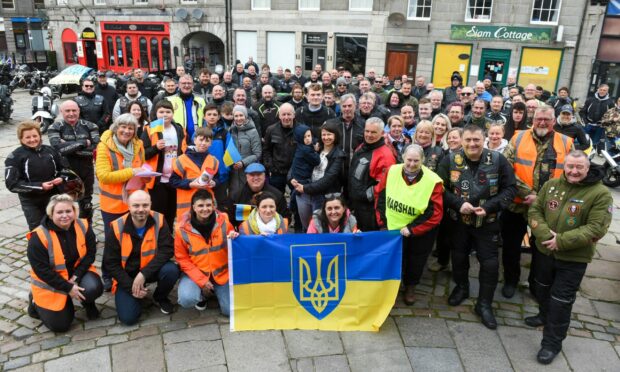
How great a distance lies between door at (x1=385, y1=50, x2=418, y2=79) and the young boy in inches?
659

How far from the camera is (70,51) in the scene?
1218 inches

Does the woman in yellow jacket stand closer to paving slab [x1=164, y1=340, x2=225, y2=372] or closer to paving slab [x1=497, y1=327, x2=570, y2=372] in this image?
paving slab [x1=164, y1=340, x2=225, y2=372]

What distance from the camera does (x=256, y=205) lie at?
16.0ft

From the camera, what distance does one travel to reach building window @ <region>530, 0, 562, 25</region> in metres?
17.7

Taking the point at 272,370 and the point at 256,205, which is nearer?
the point at 272,370

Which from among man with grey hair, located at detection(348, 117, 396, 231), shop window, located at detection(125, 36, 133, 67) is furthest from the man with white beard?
shop window, located at detection(125, 36, 133, 67)

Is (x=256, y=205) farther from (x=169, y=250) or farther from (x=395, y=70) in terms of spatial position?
(x=395, y=70)

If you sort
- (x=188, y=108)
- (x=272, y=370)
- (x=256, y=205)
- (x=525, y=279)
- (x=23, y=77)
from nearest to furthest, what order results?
(x=272, y=370), (x=256, y=205), (x=525, y=279), (x=188, y=108), (x=23, y=77)

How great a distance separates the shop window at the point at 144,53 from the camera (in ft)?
90.1

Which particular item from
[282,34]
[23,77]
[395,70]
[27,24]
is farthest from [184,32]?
[27,24]

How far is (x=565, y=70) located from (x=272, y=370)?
18738 mm

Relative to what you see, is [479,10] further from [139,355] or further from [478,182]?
[139,355]

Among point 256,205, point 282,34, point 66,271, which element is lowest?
point 66,271

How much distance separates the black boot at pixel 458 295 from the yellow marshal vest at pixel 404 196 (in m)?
1.06
